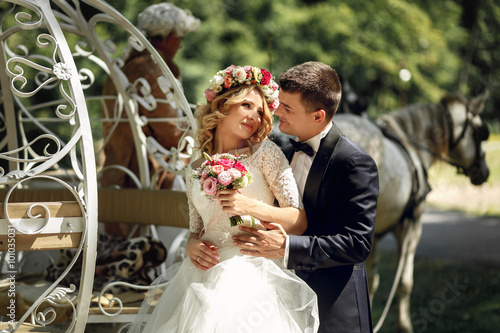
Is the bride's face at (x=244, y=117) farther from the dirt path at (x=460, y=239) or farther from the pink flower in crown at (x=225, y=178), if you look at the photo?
the dirt path at (x=460, y=239)

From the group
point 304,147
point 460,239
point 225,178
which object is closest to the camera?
point 225,178

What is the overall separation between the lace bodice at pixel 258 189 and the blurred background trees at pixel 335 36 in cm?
982

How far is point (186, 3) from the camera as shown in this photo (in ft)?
39.8

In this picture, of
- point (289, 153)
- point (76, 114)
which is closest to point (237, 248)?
point (289, 153)

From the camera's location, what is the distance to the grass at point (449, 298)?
525cm

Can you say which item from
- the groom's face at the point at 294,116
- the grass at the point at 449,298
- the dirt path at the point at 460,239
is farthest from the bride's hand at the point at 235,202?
the dirt path at the point at 460,239

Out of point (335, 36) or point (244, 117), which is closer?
point (244, 117)

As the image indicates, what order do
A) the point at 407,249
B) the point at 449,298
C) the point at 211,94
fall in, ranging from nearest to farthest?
the point at 211,94 → the point at 407,249 → the point at 449,298

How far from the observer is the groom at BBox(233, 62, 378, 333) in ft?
6.39

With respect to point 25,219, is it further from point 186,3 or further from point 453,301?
point 186,3

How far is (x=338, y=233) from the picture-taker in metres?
2.00

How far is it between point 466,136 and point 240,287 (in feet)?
13.9

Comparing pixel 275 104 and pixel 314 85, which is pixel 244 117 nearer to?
pixel 275 104

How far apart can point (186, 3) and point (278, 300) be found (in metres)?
11.1
